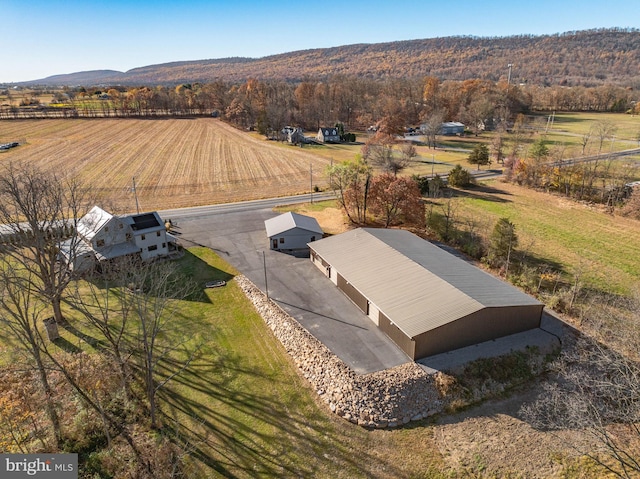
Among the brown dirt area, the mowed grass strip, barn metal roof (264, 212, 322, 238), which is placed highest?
barn metal roof (264, 212, 322, 238)

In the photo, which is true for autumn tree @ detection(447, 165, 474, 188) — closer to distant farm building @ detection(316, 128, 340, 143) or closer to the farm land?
the farm land

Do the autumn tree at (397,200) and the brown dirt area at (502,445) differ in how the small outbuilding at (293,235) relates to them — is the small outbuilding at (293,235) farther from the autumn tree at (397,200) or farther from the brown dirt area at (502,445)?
the brown dirt area at (502,445)

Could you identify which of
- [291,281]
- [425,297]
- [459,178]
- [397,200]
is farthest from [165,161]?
[425,297]

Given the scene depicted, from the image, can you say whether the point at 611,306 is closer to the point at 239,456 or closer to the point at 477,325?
the point at 477,325

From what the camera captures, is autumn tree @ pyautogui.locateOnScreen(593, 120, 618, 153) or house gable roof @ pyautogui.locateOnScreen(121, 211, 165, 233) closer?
house gable roof @ pyautogui.locateOnScreen(121, 211, 165, 233)

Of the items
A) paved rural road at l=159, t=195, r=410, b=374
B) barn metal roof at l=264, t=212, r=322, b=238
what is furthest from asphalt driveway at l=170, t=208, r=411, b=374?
barn metal roof at l=264, t=212, r=322, b=238

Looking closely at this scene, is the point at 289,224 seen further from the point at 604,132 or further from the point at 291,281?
the point at 604,132

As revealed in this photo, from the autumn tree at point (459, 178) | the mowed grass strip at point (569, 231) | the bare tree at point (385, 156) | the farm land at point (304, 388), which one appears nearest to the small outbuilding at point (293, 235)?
the farm land at point (304, 388)
